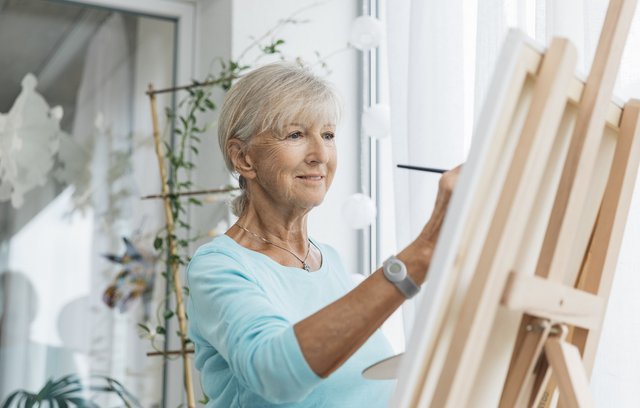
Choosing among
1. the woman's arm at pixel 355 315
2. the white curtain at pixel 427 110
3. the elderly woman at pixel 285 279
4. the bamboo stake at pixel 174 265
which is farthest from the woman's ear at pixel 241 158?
the bamboo stake at pixel 174 265

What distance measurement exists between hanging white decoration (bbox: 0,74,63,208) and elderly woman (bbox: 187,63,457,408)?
1.54 metres

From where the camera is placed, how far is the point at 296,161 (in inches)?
66.4

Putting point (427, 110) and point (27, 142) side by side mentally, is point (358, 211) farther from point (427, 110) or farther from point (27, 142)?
point (27, 142)

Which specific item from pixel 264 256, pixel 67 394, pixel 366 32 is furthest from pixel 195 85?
pixel 264 256

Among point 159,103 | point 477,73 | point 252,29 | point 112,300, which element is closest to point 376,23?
point 477,73

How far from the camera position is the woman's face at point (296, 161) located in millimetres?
1683

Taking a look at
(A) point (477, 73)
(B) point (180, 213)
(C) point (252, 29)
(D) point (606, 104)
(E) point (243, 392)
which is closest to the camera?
(D) point (606, 104)

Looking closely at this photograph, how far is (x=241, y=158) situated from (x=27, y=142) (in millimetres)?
1654

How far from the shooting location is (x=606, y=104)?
4.09 feet

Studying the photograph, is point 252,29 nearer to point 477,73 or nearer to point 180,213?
point 180,213

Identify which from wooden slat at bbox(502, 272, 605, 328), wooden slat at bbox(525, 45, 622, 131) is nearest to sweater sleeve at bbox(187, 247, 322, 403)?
wooden slat at bbox(502, 272, 605, 328)

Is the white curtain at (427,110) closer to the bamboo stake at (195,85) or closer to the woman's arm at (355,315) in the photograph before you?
the bamboo stake at (195,85)

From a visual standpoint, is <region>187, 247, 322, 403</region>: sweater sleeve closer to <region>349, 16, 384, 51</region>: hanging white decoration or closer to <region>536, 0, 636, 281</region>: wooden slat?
<region>536, 0, 636, 281</region>: wooden slat

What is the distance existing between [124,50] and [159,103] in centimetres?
21
